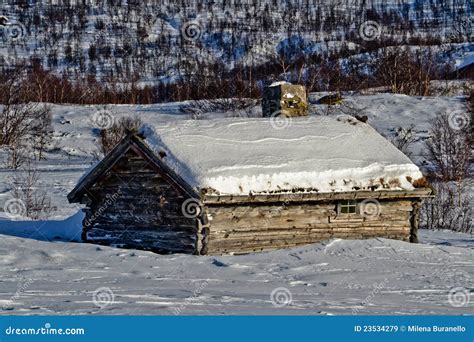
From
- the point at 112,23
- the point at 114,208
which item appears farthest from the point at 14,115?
the point at 112,23

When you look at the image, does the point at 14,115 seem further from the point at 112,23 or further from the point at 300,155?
the point at 112,23

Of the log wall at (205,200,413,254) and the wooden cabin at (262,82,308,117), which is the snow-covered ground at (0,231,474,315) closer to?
the log wall at (205,200,413,254)

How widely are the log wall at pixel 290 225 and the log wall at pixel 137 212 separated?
646mm

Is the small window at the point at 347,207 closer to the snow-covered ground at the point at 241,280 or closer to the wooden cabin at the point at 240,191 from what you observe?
the wooden cabin at the point at 240,191

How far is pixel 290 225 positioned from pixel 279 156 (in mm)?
1479

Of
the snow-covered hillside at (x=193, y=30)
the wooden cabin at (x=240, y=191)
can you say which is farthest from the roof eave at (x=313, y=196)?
the snow-covered hillside at (x=193, y=30)

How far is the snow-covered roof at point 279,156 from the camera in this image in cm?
1688

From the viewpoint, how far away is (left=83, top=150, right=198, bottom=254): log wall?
16703mm

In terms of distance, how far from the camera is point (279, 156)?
58.9ft

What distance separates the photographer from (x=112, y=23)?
136m

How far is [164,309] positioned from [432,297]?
4.33m

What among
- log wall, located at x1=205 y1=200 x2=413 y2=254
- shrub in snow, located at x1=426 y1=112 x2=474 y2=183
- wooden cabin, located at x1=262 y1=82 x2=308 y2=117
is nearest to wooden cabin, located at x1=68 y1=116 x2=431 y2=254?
log wall, located at x1=205 y1=200 x2=413 y2=254

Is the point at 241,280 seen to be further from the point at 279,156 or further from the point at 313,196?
the point at 279,156

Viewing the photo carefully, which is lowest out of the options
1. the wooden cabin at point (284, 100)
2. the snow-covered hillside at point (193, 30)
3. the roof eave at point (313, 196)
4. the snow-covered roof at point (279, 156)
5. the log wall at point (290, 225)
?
the snow-covered hillside at point (193, 30)
